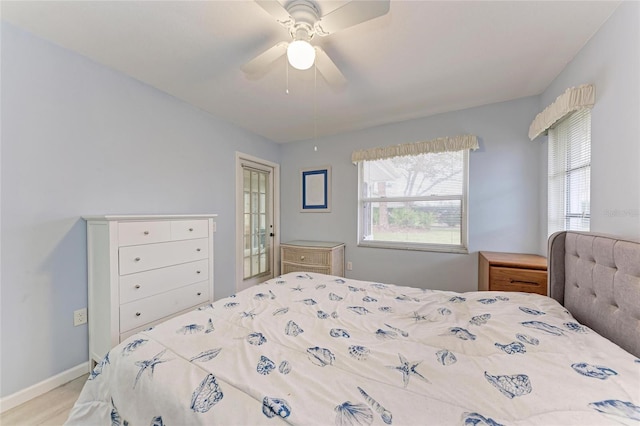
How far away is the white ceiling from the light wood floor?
2465 millimetres

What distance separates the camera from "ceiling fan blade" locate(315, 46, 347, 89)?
1532 mm

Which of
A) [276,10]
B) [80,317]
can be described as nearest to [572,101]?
→ [276,10]

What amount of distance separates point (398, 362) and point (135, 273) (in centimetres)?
189

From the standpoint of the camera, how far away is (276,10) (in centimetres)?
126

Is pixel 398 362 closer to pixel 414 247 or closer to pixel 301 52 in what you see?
pixel 301 52

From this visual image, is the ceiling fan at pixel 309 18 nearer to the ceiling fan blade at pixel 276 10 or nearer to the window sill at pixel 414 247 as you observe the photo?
the ceiling fan blade at pixel 276 10

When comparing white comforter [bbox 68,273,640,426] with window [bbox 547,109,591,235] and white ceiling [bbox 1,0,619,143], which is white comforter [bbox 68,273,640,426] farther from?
white ceiling [bbox 1,0,619,143]

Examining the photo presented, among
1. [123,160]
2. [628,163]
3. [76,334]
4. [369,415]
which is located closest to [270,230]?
[123,160]

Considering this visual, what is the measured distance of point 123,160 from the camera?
2.11m

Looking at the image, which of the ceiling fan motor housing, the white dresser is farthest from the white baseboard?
the ceiling fan motor housing

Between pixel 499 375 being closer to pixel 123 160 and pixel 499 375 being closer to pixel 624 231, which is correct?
pixel 624 231

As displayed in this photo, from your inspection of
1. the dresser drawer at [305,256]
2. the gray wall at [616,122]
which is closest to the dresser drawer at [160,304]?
the dresser drawer at [305,256]

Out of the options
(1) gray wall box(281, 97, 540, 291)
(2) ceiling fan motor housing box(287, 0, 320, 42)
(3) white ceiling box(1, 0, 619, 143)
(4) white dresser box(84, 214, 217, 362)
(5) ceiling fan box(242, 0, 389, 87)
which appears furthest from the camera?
(1) gray wall box(281, 97, 540, 291)

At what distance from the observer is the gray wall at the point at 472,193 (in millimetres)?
2549
